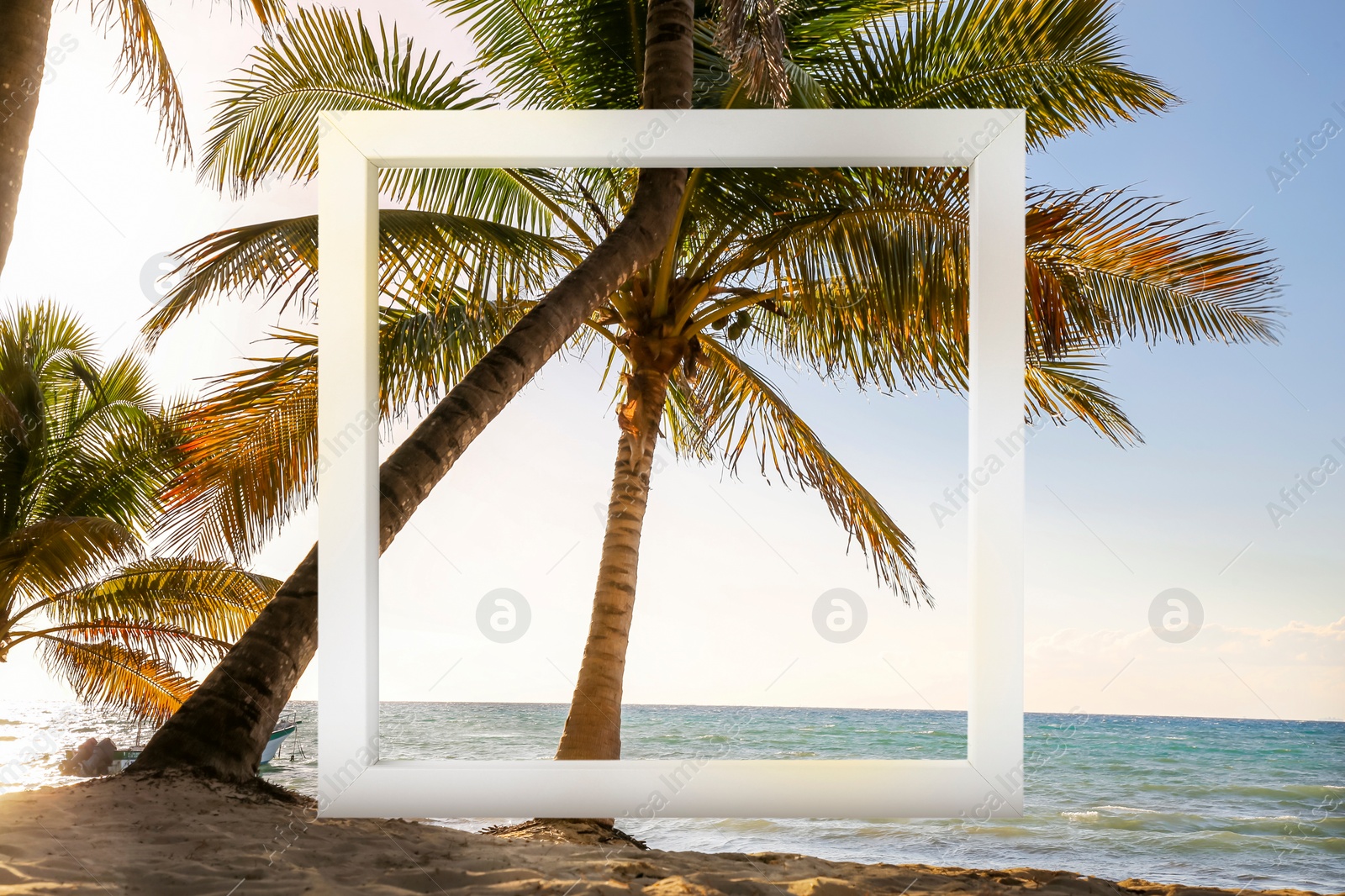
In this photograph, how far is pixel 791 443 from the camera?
5.64 meters

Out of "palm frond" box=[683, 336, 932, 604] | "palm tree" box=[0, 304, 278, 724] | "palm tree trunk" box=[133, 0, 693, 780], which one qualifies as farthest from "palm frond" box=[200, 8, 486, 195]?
"palm frond" box=[683, 336, 932, 604]

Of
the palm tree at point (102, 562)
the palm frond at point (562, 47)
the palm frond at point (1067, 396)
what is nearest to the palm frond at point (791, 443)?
the palm frond at point (1067, 396)

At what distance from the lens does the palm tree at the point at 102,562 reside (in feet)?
20.1

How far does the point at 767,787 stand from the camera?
7.57 ft

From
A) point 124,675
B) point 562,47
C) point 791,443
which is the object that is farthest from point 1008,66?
point 124,675

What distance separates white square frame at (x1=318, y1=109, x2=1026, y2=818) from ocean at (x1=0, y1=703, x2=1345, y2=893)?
2.62 metres

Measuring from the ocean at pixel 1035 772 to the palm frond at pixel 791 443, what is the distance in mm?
2248

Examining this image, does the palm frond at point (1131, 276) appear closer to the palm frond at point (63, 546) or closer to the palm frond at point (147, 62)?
the palm frond at point (147, 62)

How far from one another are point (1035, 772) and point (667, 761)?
16.4 meters

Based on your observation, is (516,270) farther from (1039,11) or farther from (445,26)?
(445,26)

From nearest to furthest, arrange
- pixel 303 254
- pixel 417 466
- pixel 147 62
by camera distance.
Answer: pixel 417 466 < pixel 303 254 < pixel 147 62

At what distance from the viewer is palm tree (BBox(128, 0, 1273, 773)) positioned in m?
3.80

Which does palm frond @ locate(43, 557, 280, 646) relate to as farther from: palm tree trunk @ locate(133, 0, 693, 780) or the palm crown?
palm tree trunk @ locate(133, 0, 693, 780)

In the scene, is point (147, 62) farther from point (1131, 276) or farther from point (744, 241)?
point (1131, 276)
